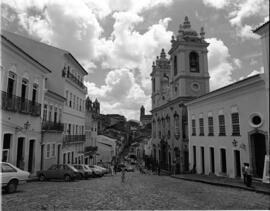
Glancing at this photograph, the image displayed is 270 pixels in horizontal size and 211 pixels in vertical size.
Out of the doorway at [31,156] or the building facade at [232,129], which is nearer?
the building facade at [232,129]

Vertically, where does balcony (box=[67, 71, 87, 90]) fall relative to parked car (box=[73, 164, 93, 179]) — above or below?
above

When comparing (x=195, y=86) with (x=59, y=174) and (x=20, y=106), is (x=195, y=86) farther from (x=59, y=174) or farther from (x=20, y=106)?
(x=20, y=106)

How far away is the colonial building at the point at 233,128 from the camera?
14742 mm

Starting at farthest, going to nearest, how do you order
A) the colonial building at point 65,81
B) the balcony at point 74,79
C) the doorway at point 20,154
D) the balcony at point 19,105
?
the balcony at point 74,79 → the colonial building at point 65,81 → the doorway at point 20,154 → the balcony at point 19,105

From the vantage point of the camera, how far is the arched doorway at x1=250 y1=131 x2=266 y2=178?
49.1 feet

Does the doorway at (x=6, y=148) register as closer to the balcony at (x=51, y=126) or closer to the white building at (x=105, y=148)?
the balcony at (x=51, y=126)

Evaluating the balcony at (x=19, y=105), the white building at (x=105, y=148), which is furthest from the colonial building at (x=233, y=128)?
the white building at (x=105, y=148)

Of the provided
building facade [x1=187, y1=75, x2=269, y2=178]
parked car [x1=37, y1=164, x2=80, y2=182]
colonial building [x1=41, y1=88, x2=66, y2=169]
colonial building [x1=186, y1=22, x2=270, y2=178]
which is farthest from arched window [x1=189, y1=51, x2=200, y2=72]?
parked car [x1=37, y1=164, x2=80, y2=182]

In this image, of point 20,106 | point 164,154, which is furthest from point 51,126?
point 164,154

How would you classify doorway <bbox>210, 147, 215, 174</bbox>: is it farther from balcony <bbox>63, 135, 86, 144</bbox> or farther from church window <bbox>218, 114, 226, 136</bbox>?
balcony <bbox>63, 135, 86, 144</bbox>

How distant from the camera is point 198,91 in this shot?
31578 mm

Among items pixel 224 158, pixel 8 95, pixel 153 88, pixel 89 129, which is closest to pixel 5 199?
pixel 8 95

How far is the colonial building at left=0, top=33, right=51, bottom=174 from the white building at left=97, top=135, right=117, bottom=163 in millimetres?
31726

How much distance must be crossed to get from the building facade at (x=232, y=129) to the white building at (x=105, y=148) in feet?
96.8
